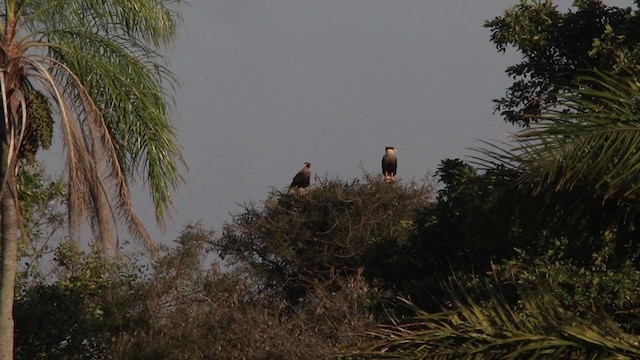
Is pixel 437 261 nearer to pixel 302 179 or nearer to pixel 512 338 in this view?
pixel 512 338

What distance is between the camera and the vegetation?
773 cm

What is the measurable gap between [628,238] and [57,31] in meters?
8.55

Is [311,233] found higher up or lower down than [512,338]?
higher up

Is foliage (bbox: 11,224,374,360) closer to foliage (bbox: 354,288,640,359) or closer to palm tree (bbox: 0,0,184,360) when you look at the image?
palm tree (bbox: 0,0,184,360)

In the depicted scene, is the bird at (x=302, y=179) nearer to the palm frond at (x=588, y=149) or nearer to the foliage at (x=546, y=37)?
the foliage at (x=546, y=37)

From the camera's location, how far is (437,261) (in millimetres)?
16344

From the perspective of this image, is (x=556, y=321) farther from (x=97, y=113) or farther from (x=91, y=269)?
(x=91, y=269)

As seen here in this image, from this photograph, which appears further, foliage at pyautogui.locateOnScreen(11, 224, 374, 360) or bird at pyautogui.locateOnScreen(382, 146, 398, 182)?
bird at pyautogui.locateOnScreen(382, 146, 398, 182)

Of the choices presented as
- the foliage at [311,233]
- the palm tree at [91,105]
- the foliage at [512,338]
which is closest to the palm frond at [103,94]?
the palm tree at [91,105]

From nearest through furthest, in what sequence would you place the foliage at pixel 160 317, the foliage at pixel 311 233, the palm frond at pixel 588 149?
1. the palm frond at pixel 588 149
2. the foliage at pixel 160 317
3. the foliage at pixel 311 233

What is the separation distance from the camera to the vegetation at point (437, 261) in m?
7.73

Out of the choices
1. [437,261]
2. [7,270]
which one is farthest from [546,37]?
[7,270]

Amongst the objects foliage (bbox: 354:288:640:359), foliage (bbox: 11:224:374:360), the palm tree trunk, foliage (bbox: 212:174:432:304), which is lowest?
foliage (bbox: 354:288:640:359)

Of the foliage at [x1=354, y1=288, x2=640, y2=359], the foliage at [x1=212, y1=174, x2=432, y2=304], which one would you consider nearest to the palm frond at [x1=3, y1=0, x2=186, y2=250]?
the foliage at [x1=354, y1=288, x2=640, y2=359]
